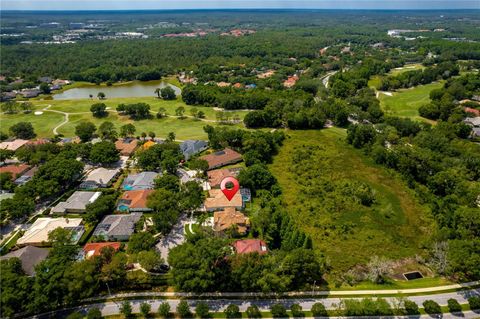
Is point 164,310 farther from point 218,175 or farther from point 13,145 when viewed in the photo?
point 13,145

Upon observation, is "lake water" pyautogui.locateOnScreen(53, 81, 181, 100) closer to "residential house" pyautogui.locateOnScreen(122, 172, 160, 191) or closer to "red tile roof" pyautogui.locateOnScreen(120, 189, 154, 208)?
"residential house" pyautogui.locateOnScreen(122, 172, 160, 191)

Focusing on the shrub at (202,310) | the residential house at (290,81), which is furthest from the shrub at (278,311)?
the residential house at (290,81)

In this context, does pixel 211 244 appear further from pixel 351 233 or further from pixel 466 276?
pixel 466 276

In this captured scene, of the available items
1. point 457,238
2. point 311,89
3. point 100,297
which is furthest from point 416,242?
point 311,89

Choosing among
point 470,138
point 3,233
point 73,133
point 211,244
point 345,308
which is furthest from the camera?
point 73,133

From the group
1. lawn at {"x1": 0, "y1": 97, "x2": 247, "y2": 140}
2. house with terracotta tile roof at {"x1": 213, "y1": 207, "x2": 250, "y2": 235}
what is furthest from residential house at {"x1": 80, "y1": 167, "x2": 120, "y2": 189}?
house with terracotta tile roof at {"x1": 213, "y1": 207, "x2": 250, "y2": 235}

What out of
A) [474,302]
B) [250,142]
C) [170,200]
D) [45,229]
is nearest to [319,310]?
[474,302]
